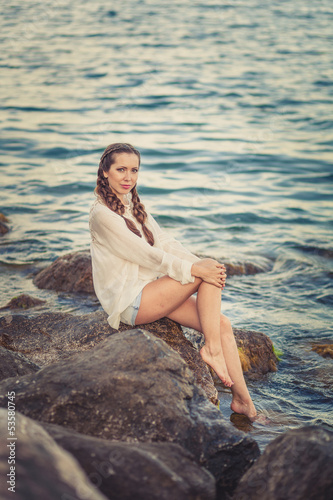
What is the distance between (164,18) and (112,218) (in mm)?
35671

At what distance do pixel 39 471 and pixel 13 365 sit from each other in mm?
1934

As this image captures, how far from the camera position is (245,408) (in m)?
4.71

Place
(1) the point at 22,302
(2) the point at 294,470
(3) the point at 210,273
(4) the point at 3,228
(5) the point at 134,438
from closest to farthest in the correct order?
(2) the point at 294,470 → (5) the point at 134,438 → (3) the point at 210,273 → (1) the point at 22,302 → (4) the point at 3,228

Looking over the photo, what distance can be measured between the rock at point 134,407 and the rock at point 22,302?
3.32m

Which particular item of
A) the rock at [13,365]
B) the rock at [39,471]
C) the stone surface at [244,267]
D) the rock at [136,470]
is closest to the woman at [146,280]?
the rock at [13,365]

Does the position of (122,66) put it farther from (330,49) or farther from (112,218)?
(112,218)

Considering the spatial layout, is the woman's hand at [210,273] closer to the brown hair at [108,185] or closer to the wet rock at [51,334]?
the brown hair at [108,185]

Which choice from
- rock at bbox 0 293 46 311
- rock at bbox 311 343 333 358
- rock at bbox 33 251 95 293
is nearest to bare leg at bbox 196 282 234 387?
rock at bbox 311 343 333 358

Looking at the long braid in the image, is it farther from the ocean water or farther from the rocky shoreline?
the ocean water

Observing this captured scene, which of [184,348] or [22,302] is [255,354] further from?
[22,302]

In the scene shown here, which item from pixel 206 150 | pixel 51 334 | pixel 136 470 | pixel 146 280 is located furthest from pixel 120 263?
pixel 206 150

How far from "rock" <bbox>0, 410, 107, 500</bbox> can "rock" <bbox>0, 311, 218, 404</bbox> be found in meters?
2.14

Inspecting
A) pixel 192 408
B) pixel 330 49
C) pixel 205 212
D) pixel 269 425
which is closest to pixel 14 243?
pixel 205 212

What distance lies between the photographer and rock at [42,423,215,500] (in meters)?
2.48
